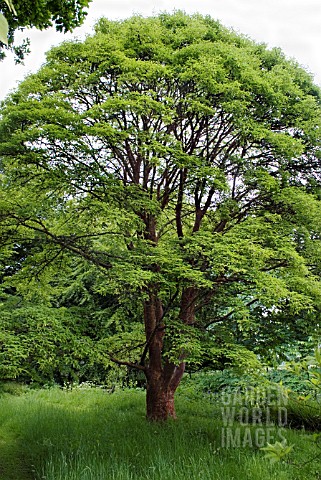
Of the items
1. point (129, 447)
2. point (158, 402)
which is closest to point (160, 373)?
point (158, 402)

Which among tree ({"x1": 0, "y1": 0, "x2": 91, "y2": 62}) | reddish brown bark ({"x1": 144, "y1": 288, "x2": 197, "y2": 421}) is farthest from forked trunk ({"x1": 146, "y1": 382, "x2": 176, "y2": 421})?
tree ({"x1": 0, "y1": 0, "x2": 91, "y2": 62})

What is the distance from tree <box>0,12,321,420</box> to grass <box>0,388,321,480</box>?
0.76 m

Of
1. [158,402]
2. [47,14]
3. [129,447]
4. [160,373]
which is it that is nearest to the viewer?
[47,14]

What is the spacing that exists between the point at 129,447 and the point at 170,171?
363 centimetres

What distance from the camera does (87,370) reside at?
11.0 meters

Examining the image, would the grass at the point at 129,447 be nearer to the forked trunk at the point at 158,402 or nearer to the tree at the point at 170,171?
the forked trunk at the point at 158,402

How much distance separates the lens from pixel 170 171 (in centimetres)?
614

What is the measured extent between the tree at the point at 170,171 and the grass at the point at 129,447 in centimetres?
76

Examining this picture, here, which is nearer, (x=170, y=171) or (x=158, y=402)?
(x=158, y=402)

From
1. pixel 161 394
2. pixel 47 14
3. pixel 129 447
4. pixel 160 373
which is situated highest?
pixel 47 14

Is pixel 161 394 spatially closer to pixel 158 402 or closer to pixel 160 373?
pixel 158 402

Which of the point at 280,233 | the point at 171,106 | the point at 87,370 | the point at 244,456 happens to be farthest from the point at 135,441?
the point at 87,370

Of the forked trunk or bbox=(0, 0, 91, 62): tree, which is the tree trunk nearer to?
the forked trunk

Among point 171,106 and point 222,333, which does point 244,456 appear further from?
point 171,106
